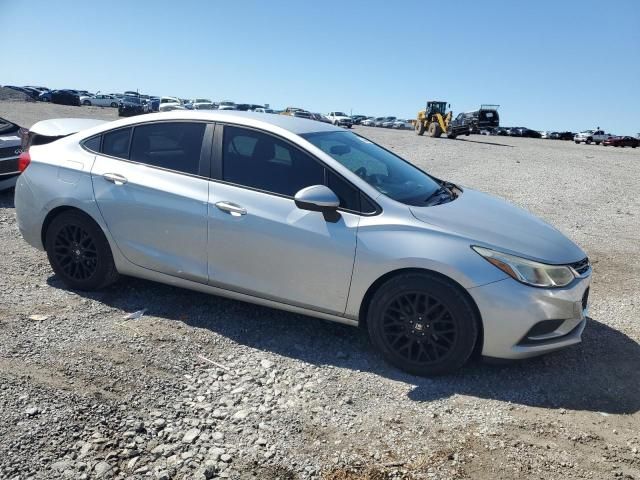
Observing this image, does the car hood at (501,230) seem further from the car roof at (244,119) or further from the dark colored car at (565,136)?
the dark colored car at (565,136)

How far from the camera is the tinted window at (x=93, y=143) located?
4695mm

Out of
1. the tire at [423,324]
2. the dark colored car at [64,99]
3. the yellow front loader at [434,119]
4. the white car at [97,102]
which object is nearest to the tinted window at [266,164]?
the tire at [423,324]

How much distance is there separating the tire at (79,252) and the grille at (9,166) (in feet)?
12.9

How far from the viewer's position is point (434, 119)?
38.9 meters

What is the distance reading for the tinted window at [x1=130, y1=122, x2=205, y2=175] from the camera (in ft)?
14.3

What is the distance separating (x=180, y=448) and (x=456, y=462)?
4.69ft

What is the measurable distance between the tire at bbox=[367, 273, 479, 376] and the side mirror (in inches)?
25.5

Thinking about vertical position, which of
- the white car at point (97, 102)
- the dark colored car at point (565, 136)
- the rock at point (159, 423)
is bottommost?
the white car at point (97, 102)

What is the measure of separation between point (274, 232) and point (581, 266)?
218 centimetres

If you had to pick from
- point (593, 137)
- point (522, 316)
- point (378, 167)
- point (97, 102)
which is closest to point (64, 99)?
point (97, 102)

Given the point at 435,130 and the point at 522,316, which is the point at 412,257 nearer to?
the point at 522,316

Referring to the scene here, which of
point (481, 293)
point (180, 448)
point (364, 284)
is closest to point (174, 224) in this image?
point (364, 284)

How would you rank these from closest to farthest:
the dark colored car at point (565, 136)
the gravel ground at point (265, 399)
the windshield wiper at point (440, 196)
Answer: the gravel ground at point (265, 399), the windshield wiper at point (440, 196), the dark colored car at point (565, 136)

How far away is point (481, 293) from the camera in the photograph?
350cm
